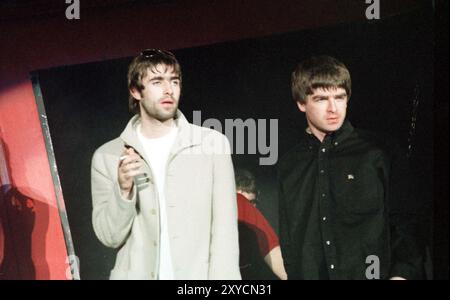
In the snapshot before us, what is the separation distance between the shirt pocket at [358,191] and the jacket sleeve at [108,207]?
1057mm

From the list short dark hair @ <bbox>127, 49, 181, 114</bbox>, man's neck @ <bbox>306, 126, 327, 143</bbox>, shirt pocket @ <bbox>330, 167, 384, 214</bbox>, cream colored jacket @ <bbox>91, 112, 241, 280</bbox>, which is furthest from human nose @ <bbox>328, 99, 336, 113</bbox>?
short dark hair @ <bbox>127, 49, 181, 114</bbox>

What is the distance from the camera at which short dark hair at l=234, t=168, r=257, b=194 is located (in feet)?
10.9

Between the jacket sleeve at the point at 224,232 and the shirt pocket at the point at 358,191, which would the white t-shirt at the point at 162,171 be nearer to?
the jacket sleeve at the point at 224,232

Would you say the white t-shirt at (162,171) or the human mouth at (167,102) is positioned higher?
the human mouth at (167,102)

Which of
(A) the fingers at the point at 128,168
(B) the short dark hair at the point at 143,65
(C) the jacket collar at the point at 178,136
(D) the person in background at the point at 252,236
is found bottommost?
(D) the person in background at the point at 252,236

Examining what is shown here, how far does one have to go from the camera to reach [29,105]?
3.46 metres

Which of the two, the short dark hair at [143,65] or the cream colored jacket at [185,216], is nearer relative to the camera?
the cream colored jacket at [185,216]

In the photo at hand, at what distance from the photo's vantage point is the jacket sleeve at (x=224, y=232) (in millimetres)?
3266

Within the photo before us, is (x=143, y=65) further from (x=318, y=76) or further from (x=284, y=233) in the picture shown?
(x=284, y=233)

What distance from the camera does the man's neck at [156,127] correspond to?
3354 mm

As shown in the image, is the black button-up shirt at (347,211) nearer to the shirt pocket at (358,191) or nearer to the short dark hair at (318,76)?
the shirt pocket at (358,191)

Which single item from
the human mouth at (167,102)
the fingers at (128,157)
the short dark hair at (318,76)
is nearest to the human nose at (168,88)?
the human mouth at (167,102)

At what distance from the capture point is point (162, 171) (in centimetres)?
331
